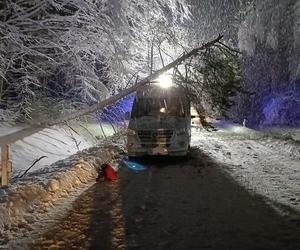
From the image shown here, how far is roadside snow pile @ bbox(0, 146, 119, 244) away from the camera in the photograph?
23.9ft

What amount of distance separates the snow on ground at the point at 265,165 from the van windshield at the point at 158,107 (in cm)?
218

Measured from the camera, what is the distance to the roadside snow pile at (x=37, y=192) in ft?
23.9

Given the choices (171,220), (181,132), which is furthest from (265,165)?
(171,220)

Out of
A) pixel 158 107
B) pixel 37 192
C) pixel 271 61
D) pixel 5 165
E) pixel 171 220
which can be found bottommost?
pixel 171 220

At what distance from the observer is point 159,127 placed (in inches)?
542

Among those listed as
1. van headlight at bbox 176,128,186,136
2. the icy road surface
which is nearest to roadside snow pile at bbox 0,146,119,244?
the icy road surface

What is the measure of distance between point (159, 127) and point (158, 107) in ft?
4.46

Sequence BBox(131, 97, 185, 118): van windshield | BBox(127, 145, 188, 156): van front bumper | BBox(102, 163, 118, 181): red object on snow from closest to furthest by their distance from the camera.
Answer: BBox(102, 163, 118, 181): red object on snow < BBox(127, 145, 188, 156): van front bumper < BBox(131, 97, 185, 118): van windshield

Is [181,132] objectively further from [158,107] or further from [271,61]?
[271,61]

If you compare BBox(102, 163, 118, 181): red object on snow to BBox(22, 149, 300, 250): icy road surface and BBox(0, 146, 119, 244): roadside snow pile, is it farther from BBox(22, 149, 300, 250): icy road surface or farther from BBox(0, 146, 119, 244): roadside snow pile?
BBox(0, 146, 119, 244): roadside snow pile

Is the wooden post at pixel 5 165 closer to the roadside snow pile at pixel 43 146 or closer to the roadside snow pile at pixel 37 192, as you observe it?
the roadside snow pile at pixel 37 192

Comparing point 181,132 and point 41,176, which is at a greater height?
point 181,132

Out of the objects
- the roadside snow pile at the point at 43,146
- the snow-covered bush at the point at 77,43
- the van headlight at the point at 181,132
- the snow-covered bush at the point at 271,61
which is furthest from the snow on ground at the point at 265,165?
the roadside snow pile at the point at 43,146

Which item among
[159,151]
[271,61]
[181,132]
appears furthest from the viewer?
[271,61]
